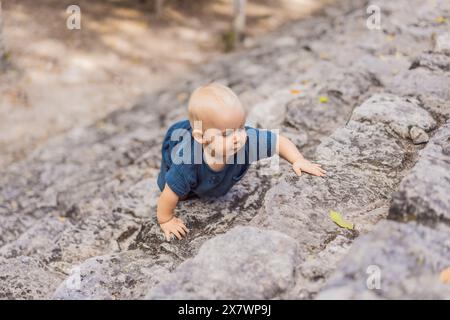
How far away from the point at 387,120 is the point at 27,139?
13.9 feet

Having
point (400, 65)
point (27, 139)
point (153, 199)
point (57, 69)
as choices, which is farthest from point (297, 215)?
point (57, 69)

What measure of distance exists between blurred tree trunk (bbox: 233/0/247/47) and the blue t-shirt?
5.68 metres

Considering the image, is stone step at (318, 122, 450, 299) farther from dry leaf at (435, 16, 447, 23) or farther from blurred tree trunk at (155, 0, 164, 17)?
blurred tree trunk at (155, 0, 164, 17)

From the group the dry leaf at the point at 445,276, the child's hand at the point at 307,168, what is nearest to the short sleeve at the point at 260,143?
the child's hand at the point at 307,168

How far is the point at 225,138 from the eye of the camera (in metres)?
1.87

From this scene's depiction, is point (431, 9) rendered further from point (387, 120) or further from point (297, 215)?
point (297, 215)

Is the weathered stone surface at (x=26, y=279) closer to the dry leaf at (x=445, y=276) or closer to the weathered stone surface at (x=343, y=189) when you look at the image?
the weathered stone surface at (x=343, y=189)

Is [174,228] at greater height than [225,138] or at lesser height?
lesser

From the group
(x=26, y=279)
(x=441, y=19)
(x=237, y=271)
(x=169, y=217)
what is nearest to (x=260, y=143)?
(x=169, y=217)

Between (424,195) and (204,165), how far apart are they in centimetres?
93

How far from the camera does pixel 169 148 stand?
2387mm

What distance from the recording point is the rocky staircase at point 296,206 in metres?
1.53

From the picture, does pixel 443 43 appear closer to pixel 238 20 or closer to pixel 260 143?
pixel 260 143
